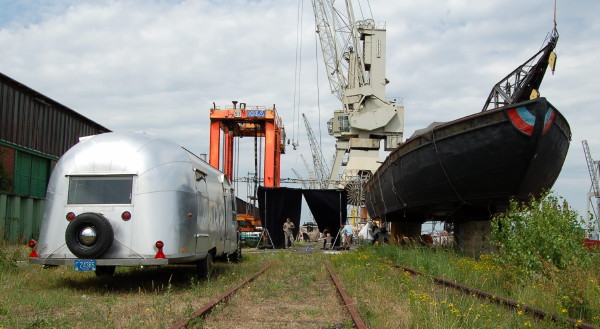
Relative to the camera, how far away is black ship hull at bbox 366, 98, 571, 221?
1297 centimetres

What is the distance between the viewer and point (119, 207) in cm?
924

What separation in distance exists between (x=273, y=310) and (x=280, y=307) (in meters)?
0.30

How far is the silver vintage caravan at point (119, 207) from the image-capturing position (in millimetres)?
9000

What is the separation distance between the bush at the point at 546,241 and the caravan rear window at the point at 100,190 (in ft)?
21.7

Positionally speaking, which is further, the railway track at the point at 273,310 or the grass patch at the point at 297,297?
the railway track at the point at 273,310

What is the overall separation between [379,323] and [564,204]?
18.0 ft

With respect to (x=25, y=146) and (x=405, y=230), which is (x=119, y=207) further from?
(x=25, y=146)

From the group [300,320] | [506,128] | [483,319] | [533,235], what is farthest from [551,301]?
[506,128]

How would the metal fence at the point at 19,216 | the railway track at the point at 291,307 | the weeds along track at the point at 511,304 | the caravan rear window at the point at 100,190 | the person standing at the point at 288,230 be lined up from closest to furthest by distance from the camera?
the weeds along track at the point at 511,304 < the railway track at the point at 291,307 < the caravan rear window at the point at 100,190 < the metal fence at the point at 19,216 < the person standing at the point at 288,230

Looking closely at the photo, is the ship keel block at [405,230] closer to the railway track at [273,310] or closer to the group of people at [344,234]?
the group of people at [344,234]

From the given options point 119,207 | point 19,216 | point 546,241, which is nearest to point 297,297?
point 119,207

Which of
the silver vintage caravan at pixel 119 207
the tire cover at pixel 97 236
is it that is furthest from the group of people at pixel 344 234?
the tire cover at pixel 97 236

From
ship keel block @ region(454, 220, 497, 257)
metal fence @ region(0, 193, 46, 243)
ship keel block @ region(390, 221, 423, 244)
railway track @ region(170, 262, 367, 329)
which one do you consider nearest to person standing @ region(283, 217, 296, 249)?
ship keel block @ region(390, 221, 423, 244)

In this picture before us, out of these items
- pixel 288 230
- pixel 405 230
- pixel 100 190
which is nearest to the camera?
pixel 100 190
